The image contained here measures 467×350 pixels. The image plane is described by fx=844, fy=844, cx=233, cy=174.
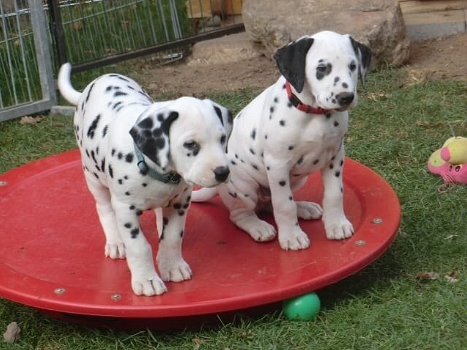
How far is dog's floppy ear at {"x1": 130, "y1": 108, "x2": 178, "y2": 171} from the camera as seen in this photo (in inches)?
127

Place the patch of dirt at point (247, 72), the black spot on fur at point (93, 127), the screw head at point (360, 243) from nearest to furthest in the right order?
the black spot on fur at point (93, 127) < the screw head at point (360, 243) < the patch of dirt at point (247, 72)

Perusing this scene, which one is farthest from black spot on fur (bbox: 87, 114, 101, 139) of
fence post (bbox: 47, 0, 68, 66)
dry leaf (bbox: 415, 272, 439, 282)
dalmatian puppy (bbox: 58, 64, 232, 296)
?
fence post (bbox: 47, 0, 68, 66)

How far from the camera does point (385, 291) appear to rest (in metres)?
3.93

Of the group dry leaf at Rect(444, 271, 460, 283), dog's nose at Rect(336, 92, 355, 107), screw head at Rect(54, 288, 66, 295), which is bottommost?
dry leaf at Rect(444, 271, 460, 283)

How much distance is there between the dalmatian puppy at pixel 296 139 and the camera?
3611 millimetres

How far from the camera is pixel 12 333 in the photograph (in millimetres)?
3828

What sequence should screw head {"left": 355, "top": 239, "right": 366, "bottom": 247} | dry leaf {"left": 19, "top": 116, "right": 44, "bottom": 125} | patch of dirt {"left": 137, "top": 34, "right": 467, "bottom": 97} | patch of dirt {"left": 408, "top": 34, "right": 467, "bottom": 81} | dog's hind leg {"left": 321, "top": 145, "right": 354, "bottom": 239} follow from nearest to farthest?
screw head {"left": 355, "top": 239, "right": 366, "bottom": 247} < dog's hind leg {"left": 321, "top": 145, "right": 354, "bottom": 239} < dry leaf {"left": 19, "top": 116, "right": 44, "bottom": 125} < patch of dirt {"left": 408, "top": 34, "right": 467, "bottom": 81} < patch of dirt {"left": 137, "top": 34, "right": 467, "bottom": 97}

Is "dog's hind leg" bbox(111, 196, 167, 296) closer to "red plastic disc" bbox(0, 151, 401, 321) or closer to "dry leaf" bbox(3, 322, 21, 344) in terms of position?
"red plastic disc" bbox(0, 151, 401, 321)

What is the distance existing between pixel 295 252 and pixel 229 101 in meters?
3.10

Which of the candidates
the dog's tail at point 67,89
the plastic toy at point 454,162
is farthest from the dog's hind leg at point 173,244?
the plastic toy at point 454,162

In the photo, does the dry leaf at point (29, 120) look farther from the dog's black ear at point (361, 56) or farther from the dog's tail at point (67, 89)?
the dog's black ear at point (361, 56)

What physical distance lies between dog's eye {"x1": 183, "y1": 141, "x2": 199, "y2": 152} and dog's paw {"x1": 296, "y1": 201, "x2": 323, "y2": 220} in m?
1.28

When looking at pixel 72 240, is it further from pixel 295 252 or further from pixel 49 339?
pixel 295 252

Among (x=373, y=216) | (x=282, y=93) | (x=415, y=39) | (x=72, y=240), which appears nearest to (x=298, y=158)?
(x=282, y=93)
